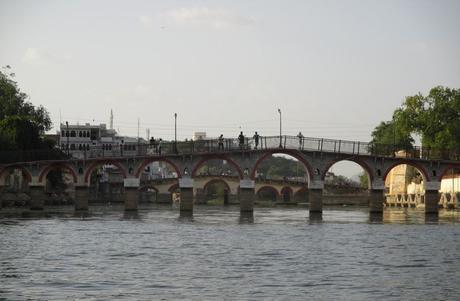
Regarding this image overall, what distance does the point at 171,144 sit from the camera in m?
107

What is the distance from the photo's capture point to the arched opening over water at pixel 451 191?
396 feet

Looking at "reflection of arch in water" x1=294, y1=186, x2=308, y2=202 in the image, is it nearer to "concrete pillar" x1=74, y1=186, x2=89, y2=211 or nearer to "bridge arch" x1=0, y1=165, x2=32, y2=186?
"concrete pillar" x1=74, y1=186, x2=89, y2=211

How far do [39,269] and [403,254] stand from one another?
20.1m

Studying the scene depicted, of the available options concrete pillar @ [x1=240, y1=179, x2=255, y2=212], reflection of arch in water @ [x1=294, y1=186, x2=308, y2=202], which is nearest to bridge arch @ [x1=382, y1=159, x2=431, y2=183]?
concrete pillar @ [x1=240, y1=179, x2=255, y2=212]

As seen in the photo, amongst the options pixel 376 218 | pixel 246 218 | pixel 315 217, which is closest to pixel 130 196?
pixel 246 218

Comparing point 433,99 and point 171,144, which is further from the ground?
point 433,99

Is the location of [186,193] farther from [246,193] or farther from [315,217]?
[315,217]

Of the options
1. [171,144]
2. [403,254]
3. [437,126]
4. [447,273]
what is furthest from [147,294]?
[437,126]

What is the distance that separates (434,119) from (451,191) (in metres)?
10.8

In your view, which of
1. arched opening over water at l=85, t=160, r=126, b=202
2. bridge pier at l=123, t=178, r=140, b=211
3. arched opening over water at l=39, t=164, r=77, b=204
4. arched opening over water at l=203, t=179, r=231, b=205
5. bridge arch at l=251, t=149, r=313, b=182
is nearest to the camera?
bridge arch at l=251, t=149, r=313, b=182

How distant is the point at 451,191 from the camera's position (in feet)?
416

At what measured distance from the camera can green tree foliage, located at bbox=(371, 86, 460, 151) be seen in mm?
125956

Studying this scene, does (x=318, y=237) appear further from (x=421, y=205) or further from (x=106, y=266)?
(x=421, y=205)

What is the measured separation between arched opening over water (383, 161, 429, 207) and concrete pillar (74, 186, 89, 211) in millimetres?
46625
